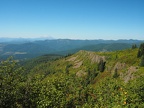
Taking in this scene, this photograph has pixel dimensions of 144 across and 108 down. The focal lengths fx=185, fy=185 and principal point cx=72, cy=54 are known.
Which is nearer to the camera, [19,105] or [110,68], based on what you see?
[19,105]

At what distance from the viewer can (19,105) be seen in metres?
30.3

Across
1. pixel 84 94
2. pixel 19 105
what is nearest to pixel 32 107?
pixel 19 105

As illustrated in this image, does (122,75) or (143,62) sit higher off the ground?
(143,62)

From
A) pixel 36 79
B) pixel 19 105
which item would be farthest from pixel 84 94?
pixel 19 105

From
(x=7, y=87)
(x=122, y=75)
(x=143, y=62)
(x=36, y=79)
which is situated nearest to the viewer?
(x=7, y=87)

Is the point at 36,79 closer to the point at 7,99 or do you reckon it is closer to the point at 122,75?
the point at 7,99

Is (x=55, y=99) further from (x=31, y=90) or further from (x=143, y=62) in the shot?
(x=143, y=62)

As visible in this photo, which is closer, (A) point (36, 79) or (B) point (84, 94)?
(A) point (36, 79)

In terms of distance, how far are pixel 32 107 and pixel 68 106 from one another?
7336mm

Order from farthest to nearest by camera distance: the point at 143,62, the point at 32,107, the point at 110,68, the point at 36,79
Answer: the point at 110,68 < the point at 143,62 < the point at 36,79 < the point at 32,107

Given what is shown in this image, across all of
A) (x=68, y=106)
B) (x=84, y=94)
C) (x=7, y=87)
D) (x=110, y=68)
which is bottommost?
(x=110, y=68)

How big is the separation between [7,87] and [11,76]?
1.85 metres

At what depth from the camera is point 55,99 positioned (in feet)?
99.1

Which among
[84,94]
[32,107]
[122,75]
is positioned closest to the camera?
[32,107]
